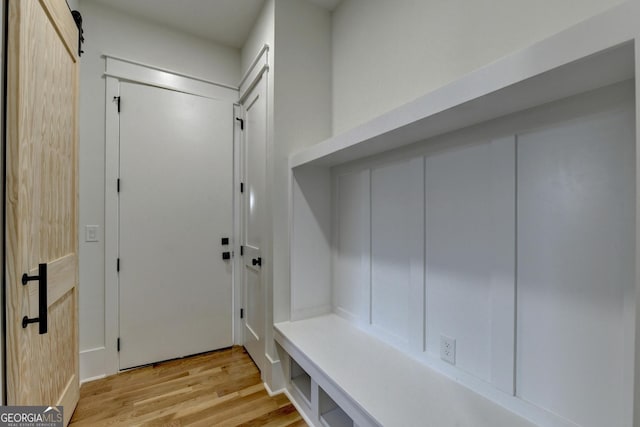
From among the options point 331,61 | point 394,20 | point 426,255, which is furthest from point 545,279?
point 331,61

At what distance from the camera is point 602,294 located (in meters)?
0.85

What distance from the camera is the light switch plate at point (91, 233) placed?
6.80ft

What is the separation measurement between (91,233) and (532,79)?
265 centimetres

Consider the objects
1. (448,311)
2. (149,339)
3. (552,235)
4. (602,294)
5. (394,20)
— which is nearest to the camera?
(602,294)

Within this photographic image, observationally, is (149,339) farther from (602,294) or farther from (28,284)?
(602,294)

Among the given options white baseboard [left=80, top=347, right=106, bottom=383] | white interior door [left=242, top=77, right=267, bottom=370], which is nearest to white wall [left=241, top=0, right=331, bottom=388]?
white interior door [left=242, top=77, right=267, bottom=370]

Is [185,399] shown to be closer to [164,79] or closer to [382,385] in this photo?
[382,385]

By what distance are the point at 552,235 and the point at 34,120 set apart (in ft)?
6.68

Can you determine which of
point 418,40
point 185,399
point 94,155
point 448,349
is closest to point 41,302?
point 185,399

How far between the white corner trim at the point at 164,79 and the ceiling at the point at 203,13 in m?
0.38

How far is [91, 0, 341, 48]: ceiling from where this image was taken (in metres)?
2.09

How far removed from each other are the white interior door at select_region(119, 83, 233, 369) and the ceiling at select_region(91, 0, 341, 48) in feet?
1.80

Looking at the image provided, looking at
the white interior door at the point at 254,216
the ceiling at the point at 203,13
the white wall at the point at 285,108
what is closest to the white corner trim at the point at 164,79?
the white interior door at the point at 254,216

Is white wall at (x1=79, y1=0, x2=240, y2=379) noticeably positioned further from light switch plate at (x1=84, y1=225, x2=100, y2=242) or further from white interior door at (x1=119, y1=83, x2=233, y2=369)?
white interior door at (x1=119, y1=83, x2=233, y2=369)
